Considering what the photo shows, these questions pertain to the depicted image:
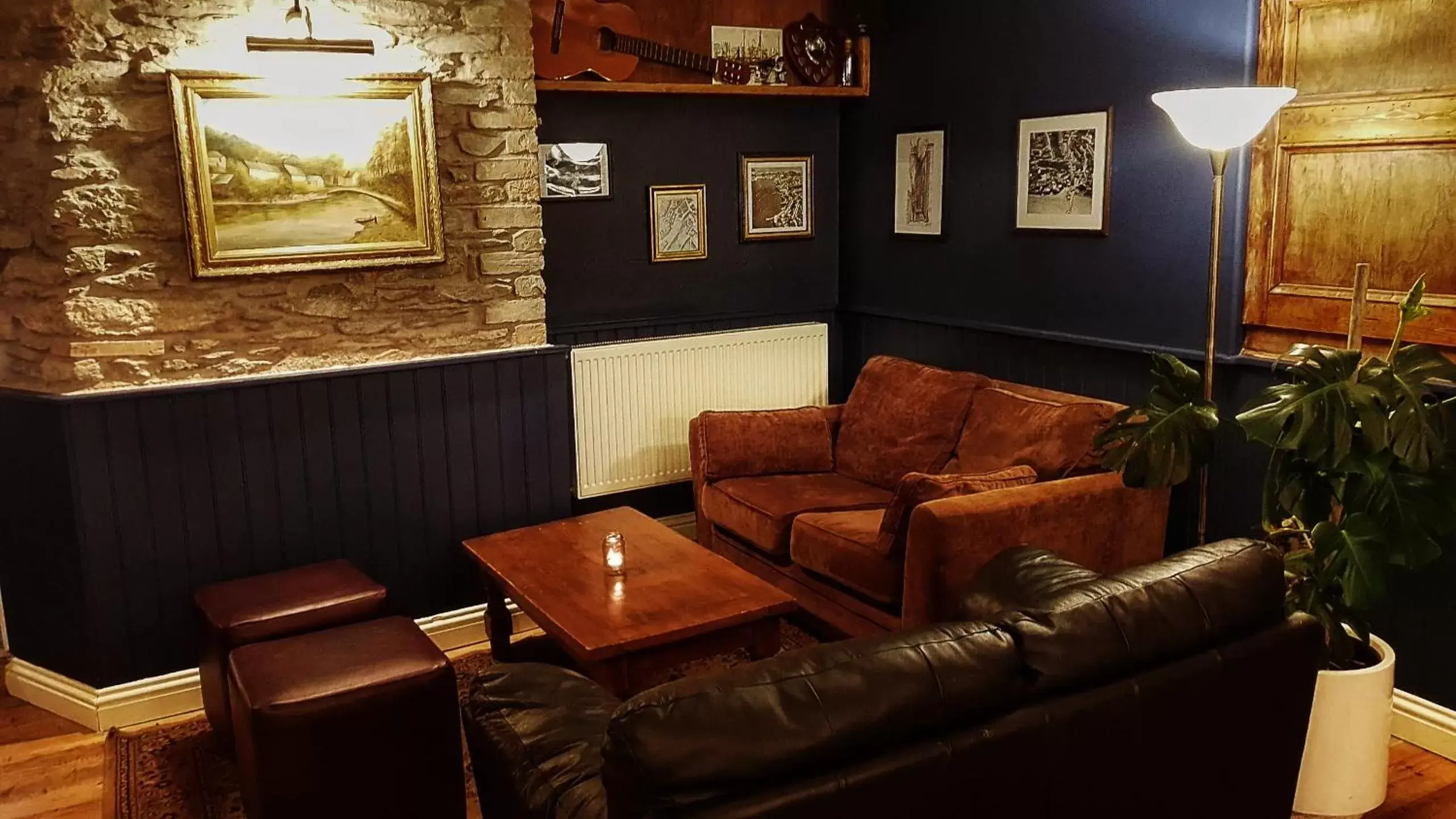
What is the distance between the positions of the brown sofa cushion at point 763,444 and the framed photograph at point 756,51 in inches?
58.8

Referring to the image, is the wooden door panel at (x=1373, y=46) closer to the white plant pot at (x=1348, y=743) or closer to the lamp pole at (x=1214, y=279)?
the lamp pole at (x=1214, y=279)

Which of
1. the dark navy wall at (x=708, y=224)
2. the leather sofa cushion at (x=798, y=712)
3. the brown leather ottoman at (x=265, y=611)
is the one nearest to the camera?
the leather sofa cushion at (x=798, y=712)

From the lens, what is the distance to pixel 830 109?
17.6 ft

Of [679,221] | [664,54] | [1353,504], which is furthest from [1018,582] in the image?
[664,54]

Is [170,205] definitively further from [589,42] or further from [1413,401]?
[1413,401]

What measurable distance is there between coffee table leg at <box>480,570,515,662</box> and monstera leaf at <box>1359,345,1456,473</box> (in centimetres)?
256

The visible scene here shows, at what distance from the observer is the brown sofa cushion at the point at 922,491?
11.5ft

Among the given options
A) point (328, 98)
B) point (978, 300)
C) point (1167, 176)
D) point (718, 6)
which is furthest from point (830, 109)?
point (328, 98)

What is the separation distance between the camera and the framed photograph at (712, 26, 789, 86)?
498 centimetres

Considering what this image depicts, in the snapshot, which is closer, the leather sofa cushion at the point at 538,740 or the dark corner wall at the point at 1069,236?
the leather sofa cushion at the point at 538,740

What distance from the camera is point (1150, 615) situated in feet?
6.79

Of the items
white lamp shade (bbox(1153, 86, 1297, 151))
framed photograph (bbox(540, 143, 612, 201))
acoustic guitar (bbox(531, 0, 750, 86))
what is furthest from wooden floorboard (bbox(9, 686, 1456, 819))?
acoustic guitar (bbox(531, 0, 750, 86))

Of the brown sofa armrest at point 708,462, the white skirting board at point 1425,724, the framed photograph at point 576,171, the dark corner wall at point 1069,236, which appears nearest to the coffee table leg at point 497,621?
the brown sofa armrest at point 708,462

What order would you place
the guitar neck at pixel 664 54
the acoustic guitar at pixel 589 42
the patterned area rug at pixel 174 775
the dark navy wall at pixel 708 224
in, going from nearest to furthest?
the patterned area rug at pixel 174 775 < the acoustic guitar at pixel 589 42 < the guitar neck at pixel 664 54 < the dark navy wall at pixel 708 224
